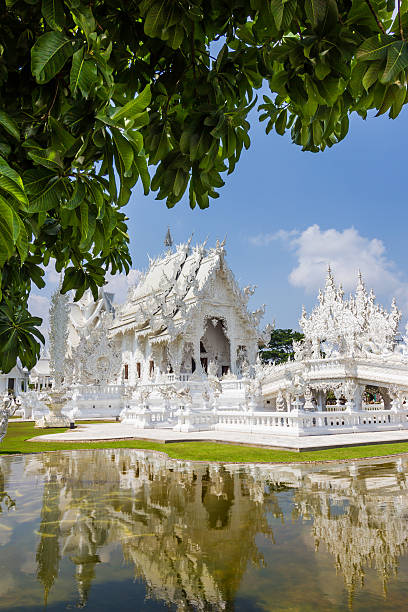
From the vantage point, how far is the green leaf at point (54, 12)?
158 centimetres

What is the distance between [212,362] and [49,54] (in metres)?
22.7

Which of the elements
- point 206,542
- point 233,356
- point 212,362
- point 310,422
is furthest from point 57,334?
point 206,542

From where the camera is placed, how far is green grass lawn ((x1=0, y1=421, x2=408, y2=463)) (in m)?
9.33

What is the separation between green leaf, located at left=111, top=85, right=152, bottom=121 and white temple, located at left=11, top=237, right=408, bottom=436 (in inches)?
490

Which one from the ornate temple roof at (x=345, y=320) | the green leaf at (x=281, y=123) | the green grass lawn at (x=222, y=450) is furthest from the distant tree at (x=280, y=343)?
the green leaf at (x=281, y=123)

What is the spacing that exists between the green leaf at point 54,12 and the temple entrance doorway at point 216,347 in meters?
27.3

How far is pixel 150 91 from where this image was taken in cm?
160

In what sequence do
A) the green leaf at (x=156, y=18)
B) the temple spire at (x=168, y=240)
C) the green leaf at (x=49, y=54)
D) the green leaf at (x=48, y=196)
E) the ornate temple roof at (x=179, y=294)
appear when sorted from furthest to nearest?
the temple spire at (x=168, y=240) < the ornate temple roof at (x=179, y=294) < the green leaf at (x=156, y=18) < the green leaf at (x=48, y=196) < the green leaf at (x=49, y=54)

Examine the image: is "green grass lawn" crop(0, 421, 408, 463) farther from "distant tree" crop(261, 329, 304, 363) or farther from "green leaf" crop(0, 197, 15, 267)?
"distant tree" crop(261, 329, 304, 363)

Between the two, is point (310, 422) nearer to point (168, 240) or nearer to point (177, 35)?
point (177, 35)

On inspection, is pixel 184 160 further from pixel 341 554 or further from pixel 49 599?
pixel 341 554

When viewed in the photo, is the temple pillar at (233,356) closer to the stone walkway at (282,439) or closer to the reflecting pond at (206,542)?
the stone walkway at (282,439)

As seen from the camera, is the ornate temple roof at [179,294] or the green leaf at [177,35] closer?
the green leaf at [177,35]

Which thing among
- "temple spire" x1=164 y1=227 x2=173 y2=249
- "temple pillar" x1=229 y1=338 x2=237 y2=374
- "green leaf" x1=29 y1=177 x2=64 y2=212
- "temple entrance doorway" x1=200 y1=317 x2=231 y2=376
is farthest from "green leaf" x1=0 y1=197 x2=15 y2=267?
"temple spire" x1=164 y1=227 x2=173 y2=249
